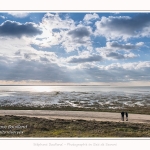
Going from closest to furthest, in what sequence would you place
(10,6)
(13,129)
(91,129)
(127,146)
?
(127,146)
(10,6)
(13,129)
(91,129)

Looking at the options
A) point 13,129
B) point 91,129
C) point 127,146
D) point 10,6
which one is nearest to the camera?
point 127,146

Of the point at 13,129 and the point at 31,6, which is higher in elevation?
the point at 31,6

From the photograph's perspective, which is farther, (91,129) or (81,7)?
(91,129)

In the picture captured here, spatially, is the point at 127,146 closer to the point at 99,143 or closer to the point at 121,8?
the point at 99,143

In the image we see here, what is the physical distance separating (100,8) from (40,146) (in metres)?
11.1

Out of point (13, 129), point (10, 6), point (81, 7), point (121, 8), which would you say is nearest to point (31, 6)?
point (10, 6)

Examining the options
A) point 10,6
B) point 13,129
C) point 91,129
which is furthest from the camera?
point 91,129

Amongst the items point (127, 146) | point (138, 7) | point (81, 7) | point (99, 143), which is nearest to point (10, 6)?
point (81, 7)

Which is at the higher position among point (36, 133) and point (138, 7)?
point (138, 7)

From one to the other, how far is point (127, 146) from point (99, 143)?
1.95 metres

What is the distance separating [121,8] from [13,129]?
13.3 m

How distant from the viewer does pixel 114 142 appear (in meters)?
13.9

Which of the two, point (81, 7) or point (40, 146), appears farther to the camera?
point (81, 7)

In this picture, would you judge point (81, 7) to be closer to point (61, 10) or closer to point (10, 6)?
point (61, 10)
